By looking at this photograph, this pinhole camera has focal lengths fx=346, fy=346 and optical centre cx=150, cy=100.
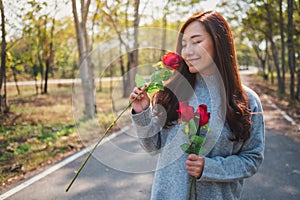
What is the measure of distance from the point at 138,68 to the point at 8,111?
6775mm

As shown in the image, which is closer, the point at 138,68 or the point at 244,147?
the point at 244,147

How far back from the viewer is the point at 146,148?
1744 mm

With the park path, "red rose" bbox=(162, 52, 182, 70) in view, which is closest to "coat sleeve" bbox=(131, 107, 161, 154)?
"red rose" bbox=(162, 52, 182, 70)

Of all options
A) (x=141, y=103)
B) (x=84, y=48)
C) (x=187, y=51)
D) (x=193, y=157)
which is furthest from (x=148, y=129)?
(x=84, y=48)

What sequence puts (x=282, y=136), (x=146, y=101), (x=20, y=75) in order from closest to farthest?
(x=146, y=101) < (x=282, y=136) < (x=20, y=75)

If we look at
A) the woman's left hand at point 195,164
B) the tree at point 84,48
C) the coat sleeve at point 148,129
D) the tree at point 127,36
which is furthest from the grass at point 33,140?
the woman's left hand at point 195,164

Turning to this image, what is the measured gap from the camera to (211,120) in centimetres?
156

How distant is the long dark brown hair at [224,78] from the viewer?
1565 millimetres

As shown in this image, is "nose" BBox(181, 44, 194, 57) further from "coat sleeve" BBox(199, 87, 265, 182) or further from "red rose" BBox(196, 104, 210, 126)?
"coat sleeve" BBox(199, 87, 265, 182)

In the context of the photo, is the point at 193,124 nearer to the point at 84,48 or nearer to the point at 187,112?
the point at 187,112

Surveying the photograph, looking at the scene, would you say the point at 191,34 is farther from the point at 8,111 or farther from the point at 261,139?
the point at 8,111

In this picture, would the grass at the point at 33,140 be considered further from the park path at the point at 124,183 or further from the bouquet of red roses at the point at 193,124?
the bouquet of red roses at the point at 193,124

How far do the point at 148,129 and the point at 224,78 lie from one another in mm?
438

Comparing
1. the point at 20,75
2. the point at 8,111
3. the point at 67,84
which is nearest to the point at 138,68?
the point at 8,111
